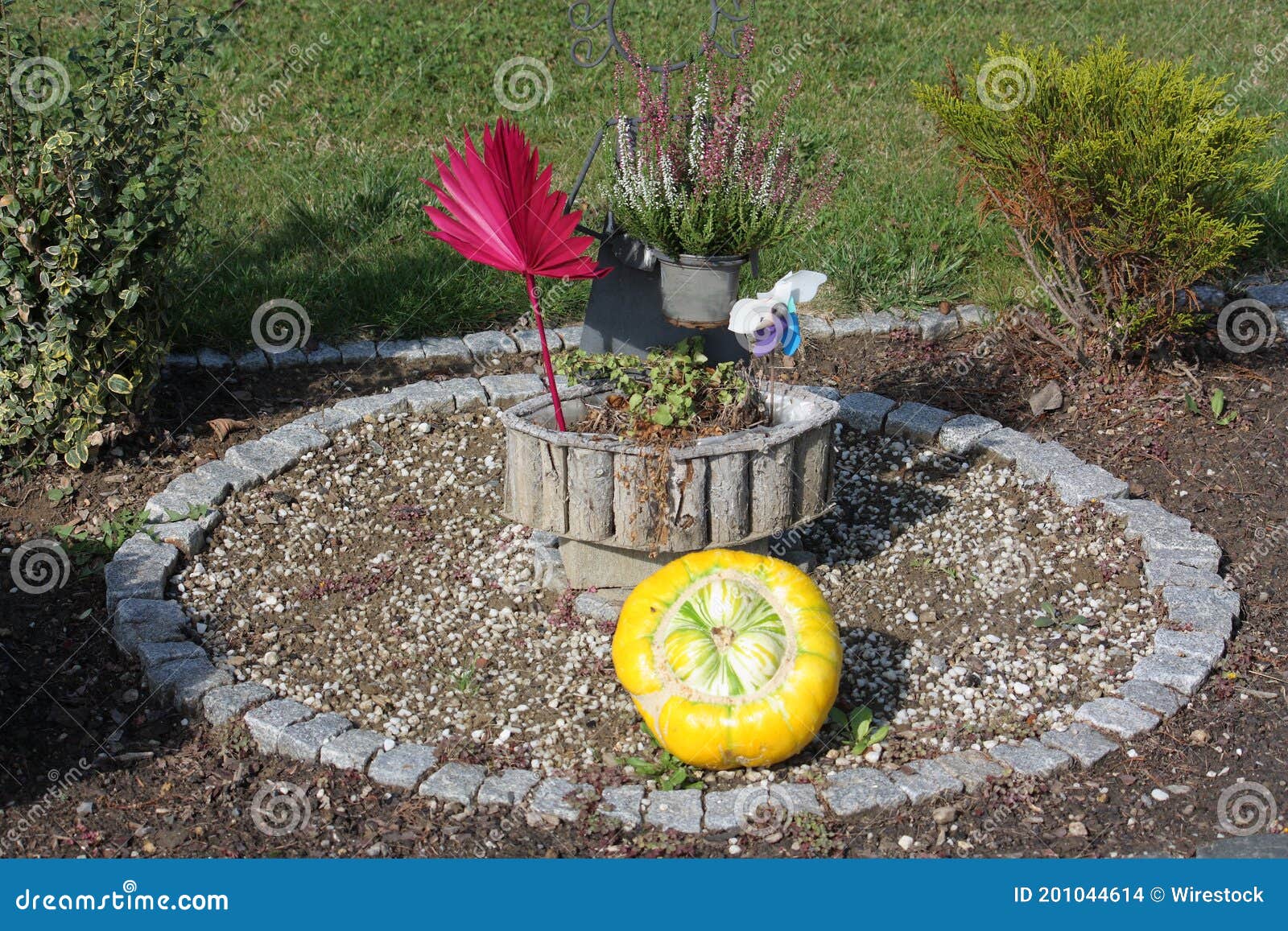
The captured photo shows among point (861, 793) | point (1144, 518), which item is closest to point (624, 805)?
point (861, 793)

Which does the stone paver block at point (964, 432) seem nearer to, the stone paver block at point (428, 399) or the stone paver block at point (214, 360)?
the stone paver block at point (428, 399)

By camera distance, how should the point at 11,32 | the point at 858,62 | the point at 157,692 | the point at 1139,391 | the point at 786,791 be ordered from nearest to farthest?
1. the point at 786,791
2. the point at 157,692
3. the point at 11,32
4. the point at 1139,391
5. the point at 858,62

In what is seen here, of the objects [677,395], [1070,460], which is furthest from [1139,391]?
[677,395]

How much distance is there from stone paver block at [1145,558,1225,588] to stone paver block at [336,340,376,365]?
3.40 metres

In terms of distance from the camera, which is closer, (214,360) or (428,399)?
(428,399)

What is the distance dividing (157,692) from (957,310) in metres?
4.00

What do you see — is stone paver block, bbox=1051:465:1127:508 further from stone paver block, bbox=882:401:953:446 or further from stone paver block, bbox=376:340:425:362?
stone paver block, bbox=376:340:425:362

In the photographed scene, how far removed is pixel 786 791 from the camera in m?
3.64

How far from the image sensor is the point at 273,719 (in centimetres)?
394

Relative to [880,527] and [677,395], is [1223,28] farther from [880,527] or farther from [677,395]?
[677,395]
